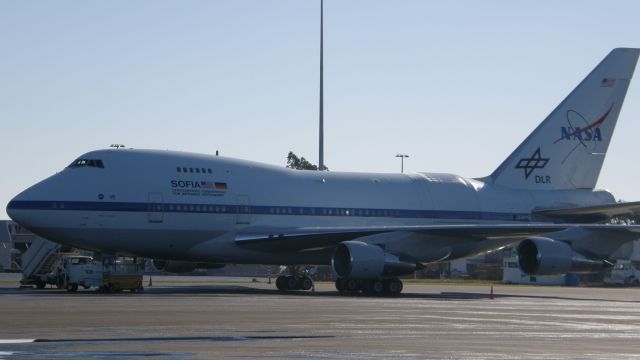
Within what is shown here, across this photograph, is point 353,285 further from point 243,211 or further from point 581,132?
point 581,132

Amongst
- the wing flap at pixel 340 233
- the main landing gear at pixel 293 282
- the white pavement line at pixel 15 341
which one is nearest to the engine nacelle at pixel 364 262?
the wing flap at pixel 340 233

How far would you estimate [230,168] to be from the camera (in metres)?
43.1

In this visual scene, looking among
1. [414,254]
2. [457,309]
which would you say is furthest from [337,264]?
[457,309]

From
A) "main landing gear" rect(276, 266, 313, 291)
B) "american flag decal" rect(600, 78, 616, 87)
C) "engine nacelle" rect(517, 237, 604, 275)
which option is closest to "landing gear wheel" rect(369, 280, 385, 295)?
→ "main landing gear" rect(276, 266, 313, 291)

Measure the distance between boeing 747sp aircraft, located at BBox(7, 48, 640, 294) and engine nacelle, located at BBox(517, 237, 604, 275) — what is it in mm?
47

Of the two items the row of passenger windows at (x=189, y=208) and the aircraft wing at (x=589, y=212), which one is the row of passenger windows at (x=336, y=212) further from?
the aircraft wing at (x=589, y=212)

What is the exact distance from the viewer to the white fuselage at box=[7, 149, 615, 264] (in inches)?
1567

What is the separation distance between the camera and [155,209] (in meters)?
40.8

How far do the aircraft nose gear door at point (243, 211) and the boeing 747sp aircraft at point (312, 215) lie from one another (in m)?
0.04

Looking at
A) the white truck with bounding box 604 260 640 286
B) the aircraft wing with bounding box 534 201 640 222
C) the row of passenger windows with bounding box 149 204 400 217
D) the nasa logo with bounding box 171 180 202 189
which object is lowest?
the white truck with bounding box 604 260 640 286

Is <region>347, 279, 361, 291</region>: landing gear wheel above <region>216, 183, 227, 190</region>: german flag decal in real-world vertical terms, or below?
below

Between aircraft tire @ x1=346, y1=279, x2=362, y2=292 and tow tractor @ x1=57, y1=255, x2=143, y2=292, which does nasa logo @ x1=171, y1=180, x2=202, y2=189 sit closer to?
tow tractor @ x1=57, y1=255, x2=143, y2=292

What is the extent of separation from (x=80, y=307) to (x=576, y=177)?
28.8 metres

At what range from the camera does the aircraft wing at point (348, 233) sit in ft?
137
